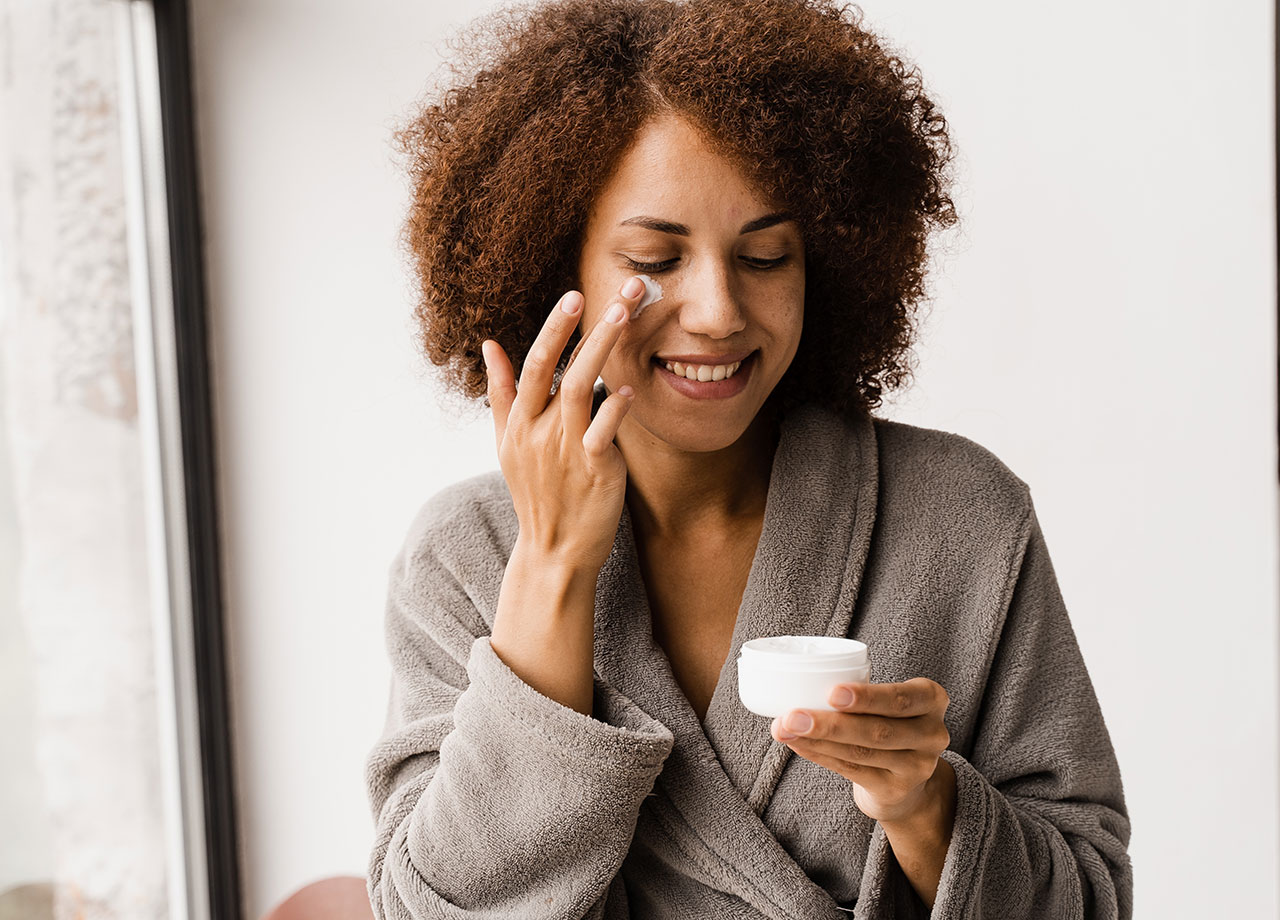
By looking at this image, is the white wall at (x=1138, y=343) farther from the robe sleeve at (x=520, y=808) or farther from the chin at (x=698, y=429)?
the robe sleeve at (x=520, y=808)

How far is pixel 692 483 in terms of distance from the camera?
1272 mm

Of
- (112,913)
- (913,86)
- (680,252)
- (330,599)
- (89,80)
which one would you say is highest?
(89,80)

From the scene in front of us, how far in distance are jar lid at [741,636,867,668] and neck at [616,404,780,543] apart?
33 cm

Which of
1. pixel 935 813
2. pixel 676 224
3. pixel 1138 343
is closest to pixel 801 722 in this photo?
pixel 935 813

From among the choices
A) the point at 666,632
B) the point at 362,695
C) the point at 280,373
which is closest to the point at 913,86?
the point at 666,632

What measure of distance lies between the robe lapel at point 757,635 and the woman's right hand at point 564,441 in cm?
14

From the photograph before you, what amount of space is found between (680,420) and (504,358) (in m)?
0.17

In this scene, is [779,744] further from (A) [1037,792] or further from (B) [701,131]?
(B) [701,131]

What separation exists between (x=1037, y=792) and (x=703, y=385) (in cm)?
52

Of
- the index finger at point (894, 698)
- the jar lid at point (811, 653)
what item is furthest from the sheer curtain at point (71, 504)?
the index finger at point (894, 698)

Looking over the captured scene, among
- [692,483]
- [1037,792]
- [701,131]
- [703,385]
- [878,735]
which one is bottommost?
[1037,792]

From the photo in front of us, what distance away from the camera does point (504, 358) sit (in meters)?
1.11

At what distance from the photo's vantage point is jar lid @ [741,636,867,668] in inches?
34.4

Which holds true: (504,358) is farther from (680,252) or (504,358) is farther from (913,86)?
(913,86)
